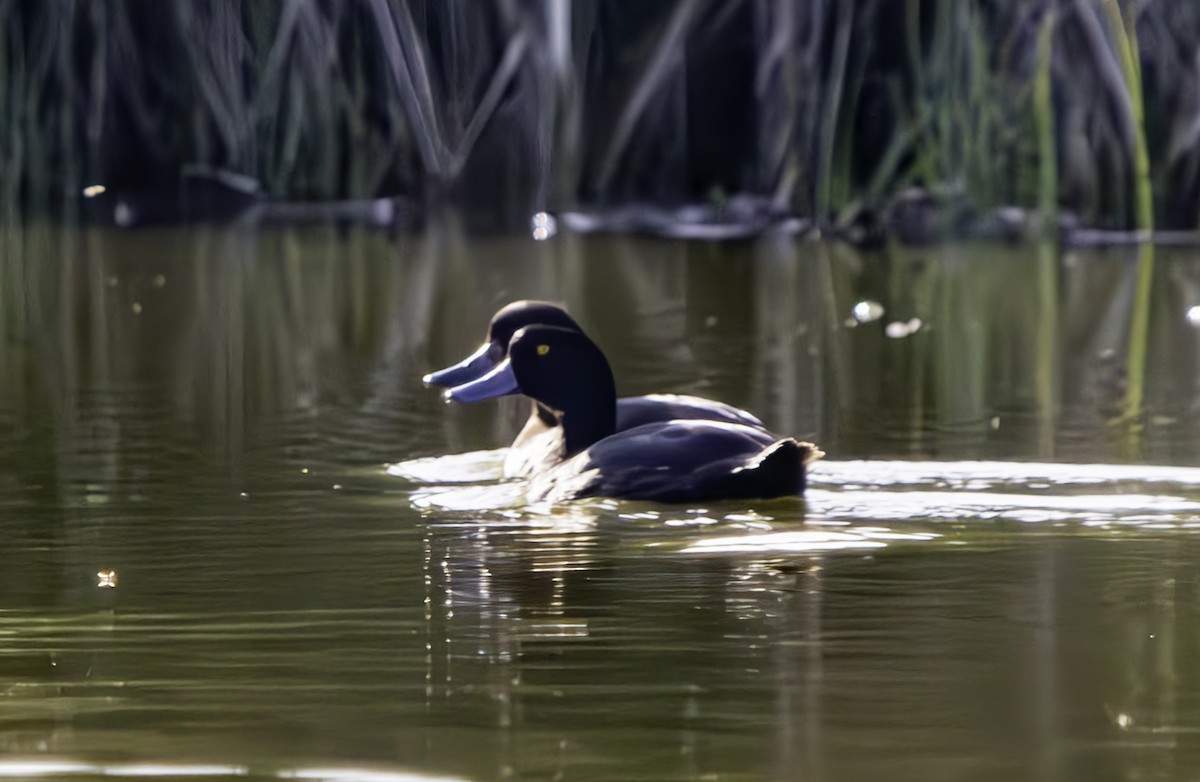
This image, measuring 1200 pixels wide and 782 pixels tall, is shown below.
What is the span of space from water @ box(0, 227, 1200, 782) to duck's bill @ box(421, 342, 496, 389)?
227mm

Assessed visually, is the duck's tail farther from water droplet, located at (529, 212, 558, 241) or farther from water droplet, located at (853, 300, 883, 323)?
water droplet, located at (529, 212, 558, 241)

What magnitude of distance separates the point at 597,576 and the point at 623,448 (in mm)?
1232

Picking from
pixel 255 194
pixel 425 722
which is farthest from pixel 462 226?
pixel 425 722

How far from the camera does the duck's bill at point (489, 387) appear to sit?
7488 mm

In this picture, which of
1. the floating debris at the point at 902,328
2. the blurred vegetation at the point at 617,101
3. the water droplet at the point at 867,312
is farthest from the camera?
the blurred vegetation at the point at 617,101

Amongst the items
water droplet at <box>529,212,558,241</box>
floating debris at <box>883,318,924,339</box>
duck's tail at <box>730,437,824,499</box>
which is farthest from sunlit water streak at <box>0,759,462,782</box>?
water droplet at <box>529,212,558,241</box>

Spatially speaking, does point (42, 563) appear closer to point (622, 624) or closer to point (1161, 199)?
point (622, 624)

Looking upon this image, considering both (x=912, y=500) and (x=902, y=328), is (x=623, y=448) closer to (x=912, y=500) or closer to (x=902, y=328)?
(x=912, y=500)

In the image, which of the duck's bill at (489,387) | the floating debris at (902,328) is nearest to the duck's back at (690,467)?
the duck's bill at (489,387)

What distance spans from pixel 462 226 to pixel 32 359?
1222 centimetres

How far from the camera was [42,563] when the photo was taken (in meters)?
5.81

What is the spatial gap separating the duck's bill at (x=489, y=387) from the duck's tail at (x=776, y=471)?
3.71 ft

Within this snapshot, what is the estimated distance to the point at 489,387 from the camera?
7.52 meters

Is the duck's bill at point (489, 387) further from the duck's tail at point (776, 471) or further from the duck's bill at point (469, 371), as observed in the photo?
the duck's tail at point (776, 471)
